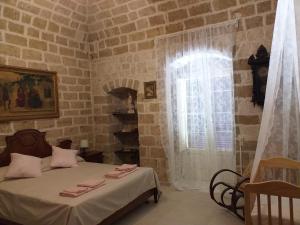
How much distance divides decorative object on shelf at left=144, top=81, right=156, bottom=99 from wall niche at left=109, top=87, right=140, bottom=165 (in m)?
0.75

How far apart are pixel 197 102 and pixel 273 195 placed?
7.99ft

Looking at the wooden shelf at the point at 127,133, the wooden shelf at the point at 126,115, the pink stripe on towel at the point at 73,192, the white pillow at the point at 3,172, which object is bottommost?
the pink stripe on towel at the point at 73,192

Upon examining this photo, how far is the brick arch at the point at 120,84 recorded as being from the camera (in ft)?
16.3

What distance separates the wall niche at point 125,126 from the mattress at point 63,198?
1.97m

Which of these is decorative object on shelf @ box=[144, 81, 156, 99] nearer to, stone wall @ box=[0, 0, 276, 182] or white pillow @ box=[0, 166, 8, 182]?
stone wall @ box=[0, 0, 276, 182]

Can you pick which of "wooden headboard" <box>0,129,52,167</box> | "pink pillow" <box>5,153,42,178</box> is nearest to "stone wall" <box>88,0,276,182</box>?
"wooden headboard" <box>0,129,52,167</box>

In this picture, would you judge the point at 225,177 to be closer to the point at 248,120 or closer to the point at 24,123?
the point at 248,120

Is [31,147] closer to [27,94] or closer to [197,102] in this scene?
[27,94]

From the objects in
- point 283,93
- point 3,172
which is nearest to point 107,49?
point 3,172

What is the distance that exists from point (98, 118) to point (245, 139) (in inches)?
120

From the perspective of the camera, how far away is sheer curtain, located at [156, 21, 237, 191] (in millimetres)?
3951

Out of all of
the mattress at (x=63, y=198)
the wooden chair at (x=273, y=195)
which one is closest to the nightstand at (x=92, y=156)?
the mattress at (x=63, y=198)

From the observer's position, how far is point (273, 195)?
1.87 meters

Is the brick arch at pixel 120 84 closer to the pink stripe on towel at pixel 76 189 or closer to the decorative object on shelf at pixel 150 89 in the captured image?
the decorative object on shelf at pixel 150 89
